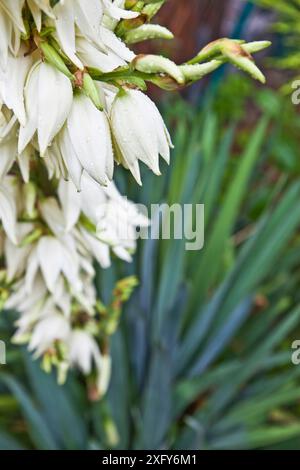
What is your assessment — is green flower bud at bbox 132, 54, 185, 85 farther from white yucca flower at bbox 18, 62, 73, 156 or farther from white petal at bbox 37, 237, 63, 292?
white petal at bbox 37, 237, 63, 292

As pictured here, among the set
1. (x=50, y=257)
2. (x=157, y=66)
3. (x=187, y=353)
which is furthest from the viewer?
(x=187, y=353)

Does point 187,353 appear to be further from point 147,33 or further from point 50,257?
point 147,33

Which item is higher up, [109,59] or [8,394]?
[109,59]

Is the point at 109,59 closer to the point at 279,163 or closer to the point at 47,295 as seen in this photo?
the point at 47,295

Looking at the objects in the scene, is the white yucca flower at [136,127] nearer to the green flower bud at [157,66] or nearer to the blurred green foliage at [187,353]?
the green flower bud at [157,66]

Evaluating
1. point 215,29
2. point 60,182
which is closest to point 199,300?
point 60,182

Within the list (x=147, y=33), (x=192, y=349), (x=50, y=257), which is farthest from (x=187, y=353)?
(x=147, y=33)
